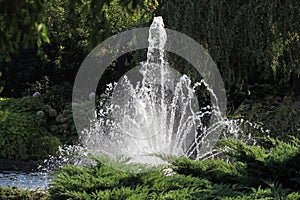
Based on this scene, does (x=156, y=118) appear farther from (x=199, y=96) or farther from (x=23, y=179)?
(x=23, y=179)

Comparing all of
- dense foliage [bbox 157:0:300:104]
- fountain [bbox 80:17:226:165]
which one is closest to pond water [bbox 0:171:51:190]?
fountain [bbox 80:17:226:165]

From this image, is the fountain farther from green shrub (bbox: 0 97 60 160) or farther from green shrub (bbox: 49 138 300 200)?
green shrub (bbox: 49 138 300 200)

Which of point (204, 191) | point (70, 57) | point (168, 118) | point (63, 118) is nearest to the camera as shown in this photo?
point (204, 191)

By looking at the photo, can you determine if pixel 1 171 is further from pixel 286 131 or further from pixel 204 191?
pixel 204 191

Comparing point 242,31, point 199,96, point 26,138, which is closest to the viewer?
point 242,31

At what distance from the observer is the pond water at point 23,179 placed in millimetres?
6345

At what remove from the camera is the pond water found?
20.8 feet

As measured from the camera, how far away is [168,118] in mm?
7883

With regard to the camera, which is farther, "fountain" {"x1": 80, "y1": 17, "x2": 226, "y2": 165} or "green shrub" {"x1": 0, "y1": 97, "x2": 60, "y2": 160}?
"green shrub" {"x1": 0, "y1": 97, "x2": 60, "y2": 160}

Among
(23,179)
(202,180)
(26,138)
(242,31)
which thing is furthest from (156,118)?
(202,180)

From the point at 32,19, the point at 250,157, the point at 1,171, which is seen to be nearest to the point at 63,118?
the point at 1,171

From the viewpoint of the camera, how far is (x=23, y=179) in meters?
6.73

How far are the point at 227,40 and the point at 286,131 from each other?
158 centimetres

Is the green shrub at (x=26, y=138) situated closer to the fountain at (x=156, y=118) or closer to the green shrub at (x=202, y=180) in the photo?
the fountain at (x=156, y=118)
